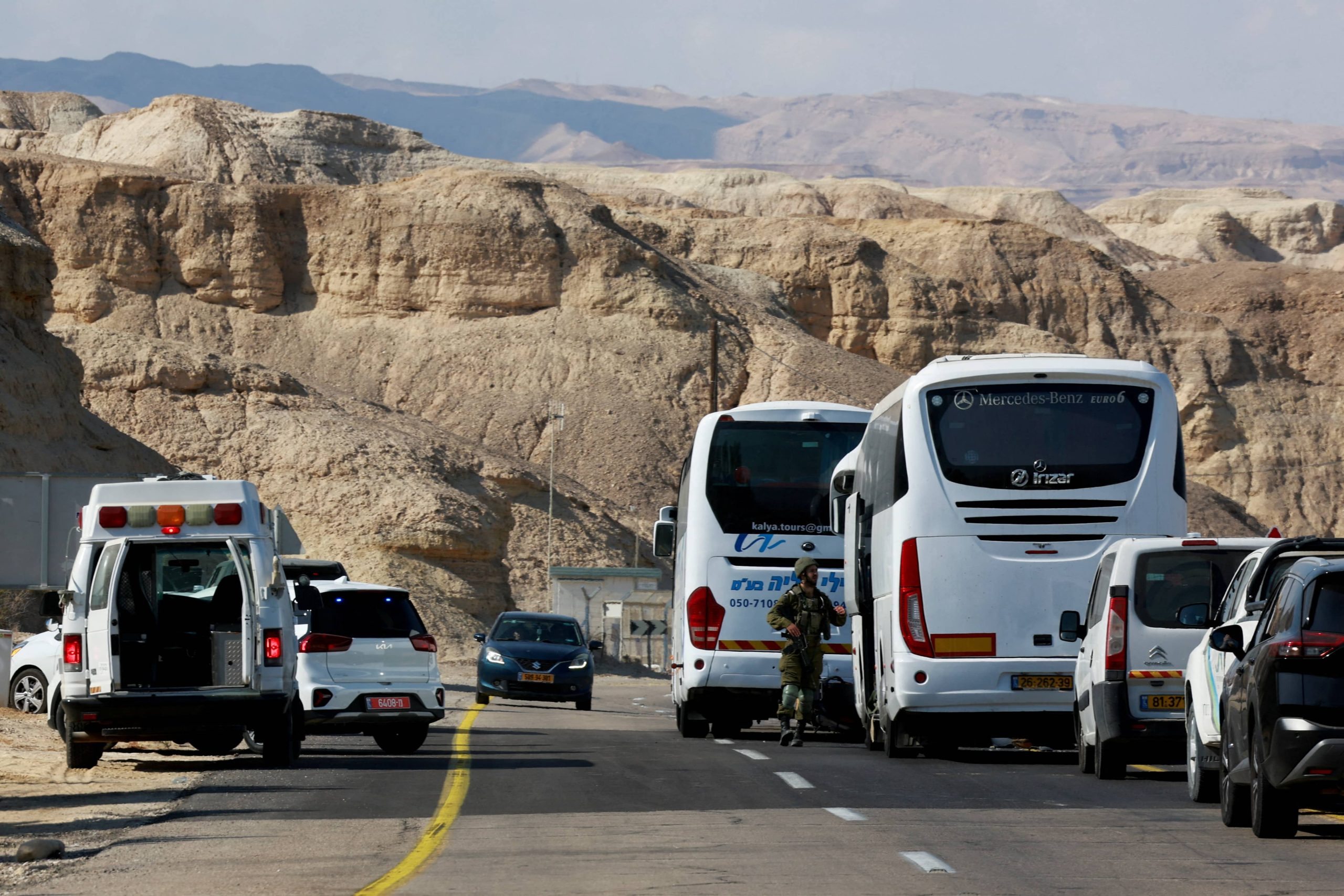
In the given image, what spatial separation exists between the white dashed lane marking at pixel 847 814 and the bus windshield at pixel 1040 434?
193 inches

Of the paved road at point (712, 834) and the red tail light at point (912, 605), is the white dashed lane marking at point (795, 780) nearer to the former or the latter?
the paved road at point (712, 834)

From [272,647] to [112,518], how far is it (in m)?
1.69

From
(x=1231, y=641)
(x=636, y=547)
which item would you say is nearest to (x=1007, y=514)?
(x=1231, y=641)

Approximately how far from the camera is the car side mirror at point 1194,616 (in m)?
12.9

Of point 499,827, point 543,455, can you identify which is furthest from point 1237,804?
point 543,455

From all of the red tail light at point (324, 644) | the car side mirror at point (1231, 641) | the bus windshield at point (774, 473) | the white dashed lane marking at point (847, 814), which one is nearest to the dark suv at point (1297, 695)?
the car side mirror at point (1231, 641)

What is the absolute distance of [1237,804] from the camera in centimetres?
1185

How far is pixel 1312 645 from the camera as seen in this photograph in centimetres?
1041

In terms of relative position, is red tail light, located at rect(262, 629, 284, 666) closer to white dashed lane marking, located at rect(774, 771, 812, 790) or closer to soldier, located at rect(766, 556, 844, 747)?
white dashed lane marking, located at rect(774, 771, 812, 790)

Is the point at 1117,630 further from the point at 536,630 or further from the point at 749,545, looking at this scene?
the point at 536,630

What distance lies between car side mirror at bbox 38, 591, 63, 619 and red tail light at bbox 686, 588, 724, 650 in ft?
24.4

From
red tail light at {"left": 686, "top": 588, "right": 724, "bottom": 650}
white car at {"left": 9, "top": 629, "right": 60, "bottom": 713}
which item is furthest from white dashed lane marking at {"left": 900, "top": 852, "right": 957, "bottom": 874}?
white car at {"left": 9, "top": 629, "right": 60, "bottom": 713}

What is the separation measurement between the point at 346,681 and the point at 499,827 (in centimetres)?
717

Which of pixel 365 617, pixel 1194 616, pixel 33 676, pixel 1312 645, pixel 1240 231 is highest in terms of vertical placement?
pixel 1240 231
